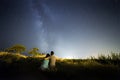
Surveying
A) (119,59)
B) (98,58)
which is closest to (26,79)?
(119,59)

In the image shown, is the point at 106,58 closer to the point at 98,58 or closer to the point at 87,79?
the point at 98,58

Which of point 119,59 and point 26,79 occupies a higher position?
point 119,59

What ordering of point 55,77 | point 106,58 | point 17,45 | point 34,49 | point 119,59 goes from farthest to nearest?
point 34,49, point 17,45, point 106,58, point 119,59, point 55,77

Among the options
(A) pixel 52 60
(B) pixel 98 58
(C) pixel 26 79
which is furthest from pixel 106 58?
(C) pixel 26 79

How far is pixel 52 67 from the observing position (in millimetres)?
18438

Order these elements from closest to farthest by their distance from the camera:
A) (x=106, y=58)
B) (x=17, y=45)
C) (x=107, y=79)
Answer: (x=107, y=79) → (x=106, y=58) → (x=17, y=45)

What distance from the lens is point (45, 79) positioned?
14312 millimetres

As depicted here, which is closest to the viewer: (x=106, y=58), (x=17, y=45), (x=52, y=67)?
(x=52, y=67)

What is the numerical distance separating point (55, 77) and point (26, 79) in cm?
191

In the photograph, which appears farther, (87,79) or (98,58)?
(98,58)

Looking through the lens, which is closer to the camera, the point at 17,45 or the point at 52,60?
the point at 52,60

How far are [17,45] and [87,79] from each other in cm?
3810

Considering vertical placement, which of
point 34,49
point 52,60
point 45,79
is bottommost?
point 45,79

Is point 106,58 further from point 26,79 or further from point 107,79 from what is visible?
point 26,79
